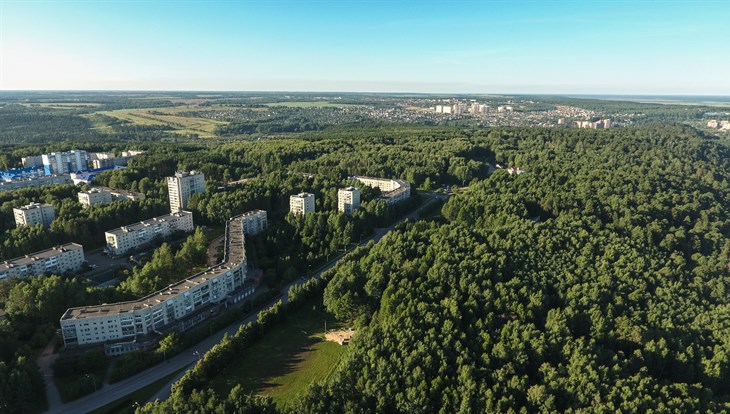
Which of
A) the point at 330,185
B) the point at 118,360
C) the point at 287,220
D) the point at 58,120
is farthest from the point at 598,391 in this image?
the point at 58,120

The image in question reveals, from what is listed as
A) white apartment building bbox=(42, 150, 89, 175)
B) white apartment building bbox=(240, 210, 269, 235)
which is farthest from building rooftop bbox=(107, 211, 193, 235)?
white apartment building bbox=(42, 150, 89, 175)

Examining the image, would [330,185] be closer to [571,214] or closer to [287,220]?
[287,220]

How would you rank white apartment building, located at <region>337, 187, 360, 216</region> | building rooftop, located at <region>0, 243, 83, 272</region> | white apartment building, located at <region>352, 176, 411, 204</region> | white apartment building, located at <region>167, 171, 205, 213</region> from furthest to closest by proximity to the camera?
white apartment building, located at <region>352, 176, 411, 204</region>
white apartment building, located at <region>167, 171, 205, 213</region>
white apartment building, located at <region>337, 187, 360, 216</region>
building rooftop, located at <region>0, 243, 83, 272</region>

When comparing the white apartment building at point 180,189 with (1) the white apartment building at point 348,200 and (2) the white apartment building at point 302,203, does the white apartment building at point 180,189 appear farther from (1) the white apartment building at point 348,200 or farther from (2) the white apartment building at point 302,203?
(1) the white apartment building at point 348,200

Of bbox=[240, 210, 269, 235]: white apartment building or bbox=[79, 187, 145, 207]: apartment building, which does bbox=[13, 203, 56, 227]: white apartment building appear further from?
bbox=[240, 210, 269, 235]: white apartment building

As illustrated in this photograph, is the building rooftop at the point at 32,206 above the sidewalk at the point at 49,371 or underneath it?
above

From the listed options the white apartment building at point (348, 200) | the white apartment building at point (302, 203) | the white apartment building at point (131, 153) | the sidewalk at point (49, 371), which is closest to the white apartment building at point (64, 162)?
the white apartment building at point (131, 153)

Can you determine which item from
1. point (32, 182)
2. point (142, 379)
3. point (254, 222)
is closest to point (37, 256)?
point (254, 222)
